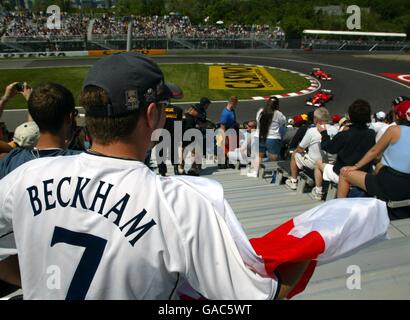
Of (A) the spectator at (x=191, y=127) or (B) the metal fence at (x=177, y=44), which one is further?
(B) the metal fence at (x=177, y=44)

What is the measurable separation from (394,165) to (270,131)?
10.5 feet

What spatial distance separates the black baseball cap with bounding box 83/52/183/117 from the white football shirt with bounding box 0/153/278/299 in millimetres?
168

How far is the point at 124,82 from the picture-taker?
48.3 inches

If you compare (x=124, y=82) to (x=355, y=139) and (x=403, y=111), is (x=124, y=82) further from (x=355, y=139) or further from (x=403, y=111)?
(x=355, y=139)

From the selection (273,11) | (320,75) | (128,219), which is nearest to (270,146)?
(128,219)

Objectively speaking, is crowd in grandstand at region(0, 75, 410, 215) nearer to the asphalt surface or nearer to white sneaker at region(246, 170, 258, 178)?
white sneaker at region(246, 170, 258, 178)

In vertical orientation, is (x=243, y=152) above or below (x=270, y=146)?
below

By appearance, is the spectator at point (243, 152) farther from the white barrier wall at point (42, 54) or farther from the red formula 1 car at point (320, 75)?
the white barrier wall at point (42, 54)

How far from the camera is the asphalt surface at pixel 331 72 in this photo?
17594 mm

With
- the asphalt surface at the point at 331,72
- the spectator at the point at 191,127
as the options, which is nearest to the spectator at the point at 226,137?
the spectator at the point at 191,127

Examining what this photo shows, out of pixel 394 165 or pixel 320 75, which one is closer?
pixel 394 165

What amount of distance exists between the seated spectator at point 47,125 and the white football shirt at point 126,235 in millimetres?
1155

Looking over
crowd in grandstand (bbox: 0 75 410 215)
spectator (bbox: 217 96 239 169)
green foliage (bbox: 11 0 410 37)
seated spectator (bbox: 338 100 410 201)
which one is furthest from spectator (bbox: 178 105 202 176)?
green foliage (bbox: 11 0 410 37)

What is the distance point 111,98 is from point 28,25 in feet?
150
